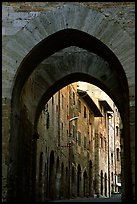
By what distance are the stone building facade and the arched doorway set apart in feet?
11.5

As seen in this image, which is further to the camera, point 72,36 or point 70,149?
point 70,149

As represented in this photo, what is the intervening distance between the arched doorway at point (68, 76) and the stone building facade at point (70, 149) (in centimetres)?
350

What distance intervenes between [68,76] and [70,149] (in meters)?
12.5

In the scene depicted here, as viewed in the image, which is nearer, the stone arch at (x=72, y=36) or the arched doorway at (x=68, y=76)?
the stone arch at (x=72, y=36)

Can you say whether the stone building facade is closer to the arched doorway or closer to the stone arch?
the arched doorway

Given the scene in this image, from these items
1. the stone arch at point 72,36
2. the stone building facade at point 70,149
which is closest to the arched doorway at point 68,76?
the stone arch at point 72,36

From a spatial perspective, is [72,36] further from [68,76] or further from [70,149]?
[70,149]

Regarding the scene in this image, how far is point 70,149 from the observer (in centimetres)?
2516

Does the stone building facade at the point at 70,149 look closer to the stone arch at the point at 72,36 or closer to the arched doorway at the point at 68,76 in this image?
the arched doorway at the point at 68,76

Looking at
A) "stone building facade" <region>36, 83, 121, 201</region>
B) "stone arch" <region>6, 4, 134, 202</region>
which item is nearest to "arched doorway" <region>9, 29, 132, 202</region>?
"stone arch" <region>6, 4, 134, 202</region>

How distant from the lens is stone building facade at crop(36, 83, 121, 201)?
1780cm

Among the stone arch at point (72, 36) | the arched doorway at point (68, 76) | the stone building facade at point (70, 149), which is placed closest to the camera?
the stone arch at point (72, 36)

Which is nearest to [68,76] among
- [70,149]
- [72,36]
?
[72,36]

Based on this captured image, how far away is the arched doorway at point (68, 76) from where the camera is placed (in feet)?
30.6
